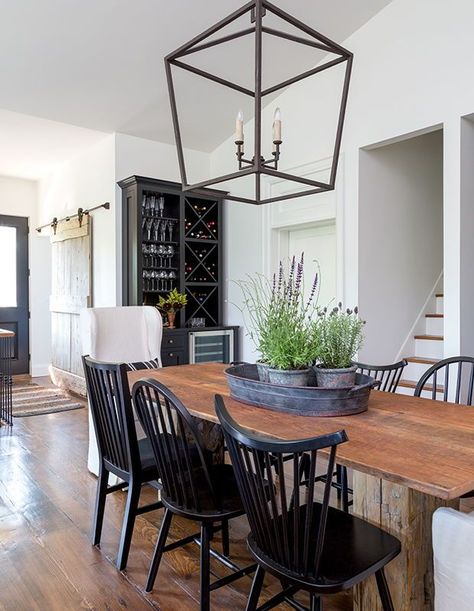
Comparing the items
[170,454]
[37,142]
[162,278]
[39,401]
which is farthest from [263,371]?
[37,142]

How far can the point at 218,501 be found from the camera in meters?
1.81

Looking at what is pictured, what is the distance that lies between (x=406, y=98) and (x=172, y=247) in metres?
2.77

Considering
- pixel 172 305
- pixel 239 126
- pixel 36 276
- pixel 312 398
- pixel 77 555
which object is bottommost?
pixel 77 555

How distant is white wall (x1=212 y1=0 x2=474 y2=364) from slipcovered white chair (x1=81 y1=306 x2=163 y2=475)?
1805 millimetres

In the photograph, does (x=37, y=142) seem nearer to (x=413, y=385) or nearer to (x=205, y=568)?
(x=413, y=385)

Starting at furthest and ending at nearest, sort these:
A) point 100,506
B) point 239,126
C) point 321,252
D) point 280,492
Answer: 1. point 321,252
2. point 100,506
3. point 239,126
4. point 280,492

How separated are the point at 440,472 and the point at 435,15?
3.71 m

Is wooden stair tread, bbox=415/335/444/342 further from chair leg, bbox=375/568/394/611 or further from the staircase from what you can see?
chair leg, bbox=375/568/394/611

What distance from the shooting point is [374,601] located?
1.62 meters

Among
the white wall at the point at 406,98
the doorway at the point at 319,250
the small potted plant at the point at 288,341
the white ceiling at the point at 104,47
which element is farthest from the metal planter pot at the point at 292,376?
the white ceiling at the point at 104,47

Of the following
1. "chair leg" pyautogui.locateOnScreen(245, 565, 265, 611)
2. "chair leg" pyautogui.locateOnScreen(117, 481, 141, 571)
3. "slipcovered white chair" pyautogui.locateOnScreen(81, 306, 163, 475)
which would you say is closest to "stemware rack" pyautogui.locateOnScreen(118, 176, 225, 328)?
"slipcovered white chair" pyautogui.locateOnScreen(81, 306, 163, 475)

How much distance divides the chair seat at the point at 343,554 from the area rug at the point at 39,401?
14.0 ft

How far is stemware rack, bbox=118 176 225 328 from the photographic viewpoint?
Answer: 5129mm

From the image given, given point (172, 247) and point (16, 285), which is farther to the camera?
point (16, 285)
